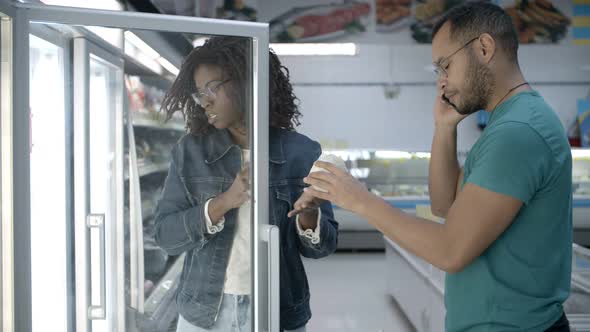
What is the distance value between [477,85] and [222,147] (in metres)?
0.88

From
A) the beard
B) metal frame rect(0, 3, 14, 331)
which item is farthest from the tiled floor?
the beard

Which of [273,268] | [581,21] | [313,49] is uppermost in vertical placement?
[313,49]

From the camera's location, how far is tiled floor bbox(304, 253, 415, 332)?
5.59 metres

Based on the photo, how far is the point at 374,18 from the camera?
6.00 m

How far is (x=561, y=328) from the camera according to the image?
1728 mm

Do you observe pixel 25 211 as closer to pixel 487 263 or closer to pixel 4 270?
pixel 4 270

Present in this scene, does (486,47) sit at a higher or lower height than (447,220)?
higher

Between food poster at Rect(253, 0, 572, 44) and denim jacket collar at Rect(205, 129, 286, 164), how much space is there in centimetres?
391

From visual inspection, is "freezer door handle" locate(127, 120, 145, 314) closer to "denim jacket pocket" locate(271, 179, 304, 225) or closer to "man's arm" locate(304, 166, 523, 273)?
"denim jacket pocket" locate(271, 179, 304, 225)

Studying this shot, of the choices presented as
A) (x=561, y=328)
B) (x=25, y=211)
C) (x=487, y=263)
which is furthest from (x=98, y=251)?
(x=561, y=328)

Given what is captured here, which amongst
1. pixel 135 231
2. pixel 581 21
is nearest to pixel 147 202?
pixel 135 231

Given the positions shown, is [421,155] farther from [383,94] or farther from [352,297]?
[352,297]

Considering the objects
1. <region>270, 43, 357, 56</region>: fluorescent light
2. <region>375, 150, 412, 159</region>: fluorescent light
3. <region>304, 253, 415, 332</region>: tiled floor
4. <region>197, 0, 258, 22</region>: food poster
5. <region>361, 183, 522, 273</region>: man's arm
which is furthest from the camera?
<region>375, 150, 412, 159</region>: fluorescent light

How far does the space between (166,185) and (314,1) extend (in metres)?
4.26
